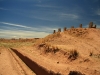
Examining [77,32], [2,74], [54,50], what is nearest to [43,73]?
[2,74]

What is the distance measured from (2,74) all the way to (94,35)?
15392 millimetres

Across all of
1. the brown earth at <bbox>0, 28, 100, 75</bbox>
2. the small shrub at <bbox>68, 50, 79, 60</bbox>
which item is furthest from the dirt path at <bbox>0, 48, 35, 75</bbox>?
the small shrub at <bbox>68, 50, 79, 60</bbox>

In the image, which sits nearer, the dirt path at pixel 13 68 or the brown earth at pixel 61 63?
the brown earth at pixel 61 63

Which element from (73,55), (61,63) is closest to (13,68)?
(61,63)

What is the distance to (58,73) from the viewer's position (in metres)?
9.20

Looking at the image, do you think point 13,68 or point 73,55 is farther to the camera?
point 73,55

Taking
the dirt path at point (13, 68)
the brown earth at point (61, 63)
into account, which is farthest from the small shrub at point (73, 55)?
the dirt path at point (13, 68)

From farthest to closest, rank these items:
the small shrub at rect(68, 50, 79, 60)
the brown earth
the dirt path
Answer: the small shrub at rect(68, 50, 79, 60)
the dirt path
the brown earth

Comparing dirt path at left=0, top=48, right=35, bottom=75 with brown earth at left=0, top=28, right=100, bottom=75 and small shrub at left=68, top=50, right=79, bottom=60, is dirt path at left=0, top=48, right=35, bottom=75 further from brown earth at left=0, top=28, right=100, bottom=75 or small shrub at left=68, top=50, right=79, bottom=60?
small shrub at left=68, top=50, right=79, bottom=60

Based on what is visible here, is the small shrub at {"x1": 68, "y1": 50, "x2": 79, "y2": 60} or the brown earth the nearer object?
the brown earth

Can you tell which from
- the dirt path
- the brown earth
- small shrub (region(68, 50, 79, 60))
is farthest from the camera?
small shrub (region(68, 50, 79, 60))

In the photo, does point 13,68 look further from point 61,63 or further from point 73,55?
point 73,55

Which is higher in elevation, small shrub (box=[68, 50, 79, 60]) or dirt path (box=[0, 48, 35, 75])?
small shrub (box=[68, 50, 79, 60])

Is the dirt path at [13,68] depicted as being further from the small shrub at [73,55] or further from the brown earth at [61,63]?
the small shrub at [73,55]
